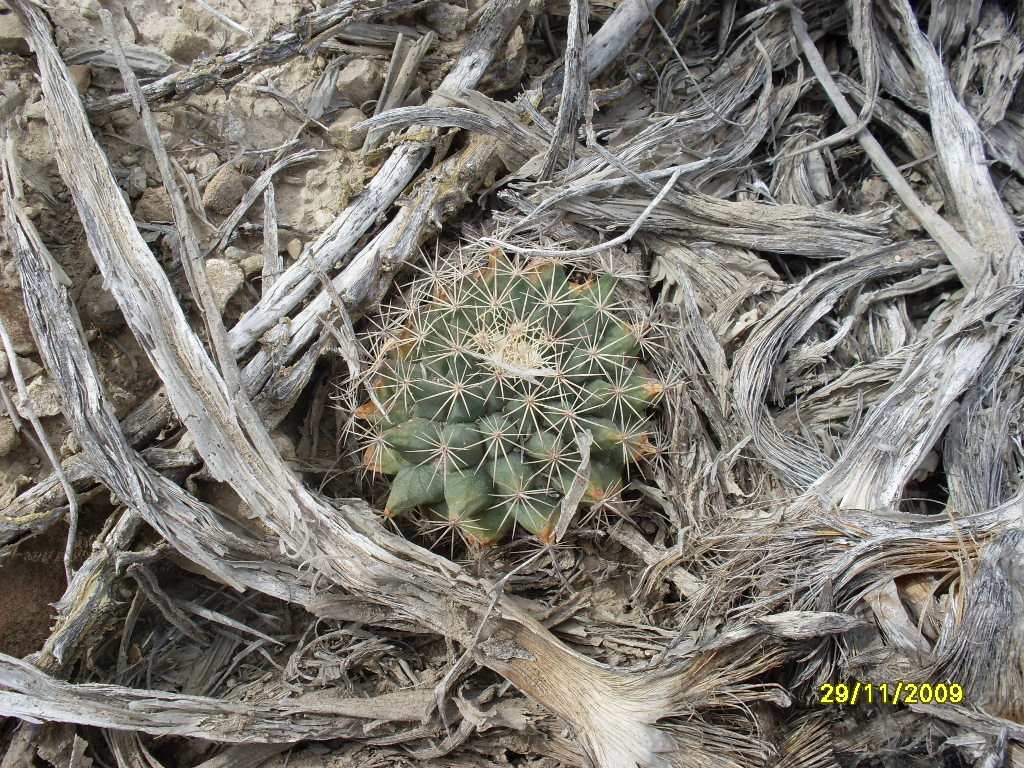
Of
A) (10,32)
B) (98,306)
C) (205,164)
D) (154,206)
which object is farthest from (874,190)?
(10,32)

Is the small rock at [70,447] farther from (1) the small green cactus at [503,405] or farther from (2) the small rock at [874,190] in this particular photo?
(2) the small rock at [874,190]

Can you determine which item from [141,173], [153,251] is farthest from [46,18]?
[153,251]

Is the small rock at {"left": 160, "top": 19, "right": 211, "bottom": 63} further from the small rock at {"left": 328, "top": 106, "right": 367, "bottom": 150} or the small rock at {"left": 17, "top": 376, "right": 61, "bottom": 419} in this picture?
the small rock at {"left": 17, "top": 376, "right": 61, "bottom": 419}

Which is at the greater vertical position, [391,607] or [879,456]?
[879,456]

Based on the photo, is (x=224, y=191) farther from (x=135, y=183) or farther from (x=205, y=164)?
(x=135, y=183)

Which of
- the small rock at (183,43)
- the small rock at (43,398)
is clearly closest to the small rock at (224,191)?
the small rock at (183,43)

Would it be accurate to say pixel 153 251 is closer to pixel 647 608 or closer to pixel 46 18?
pixel 46 18
